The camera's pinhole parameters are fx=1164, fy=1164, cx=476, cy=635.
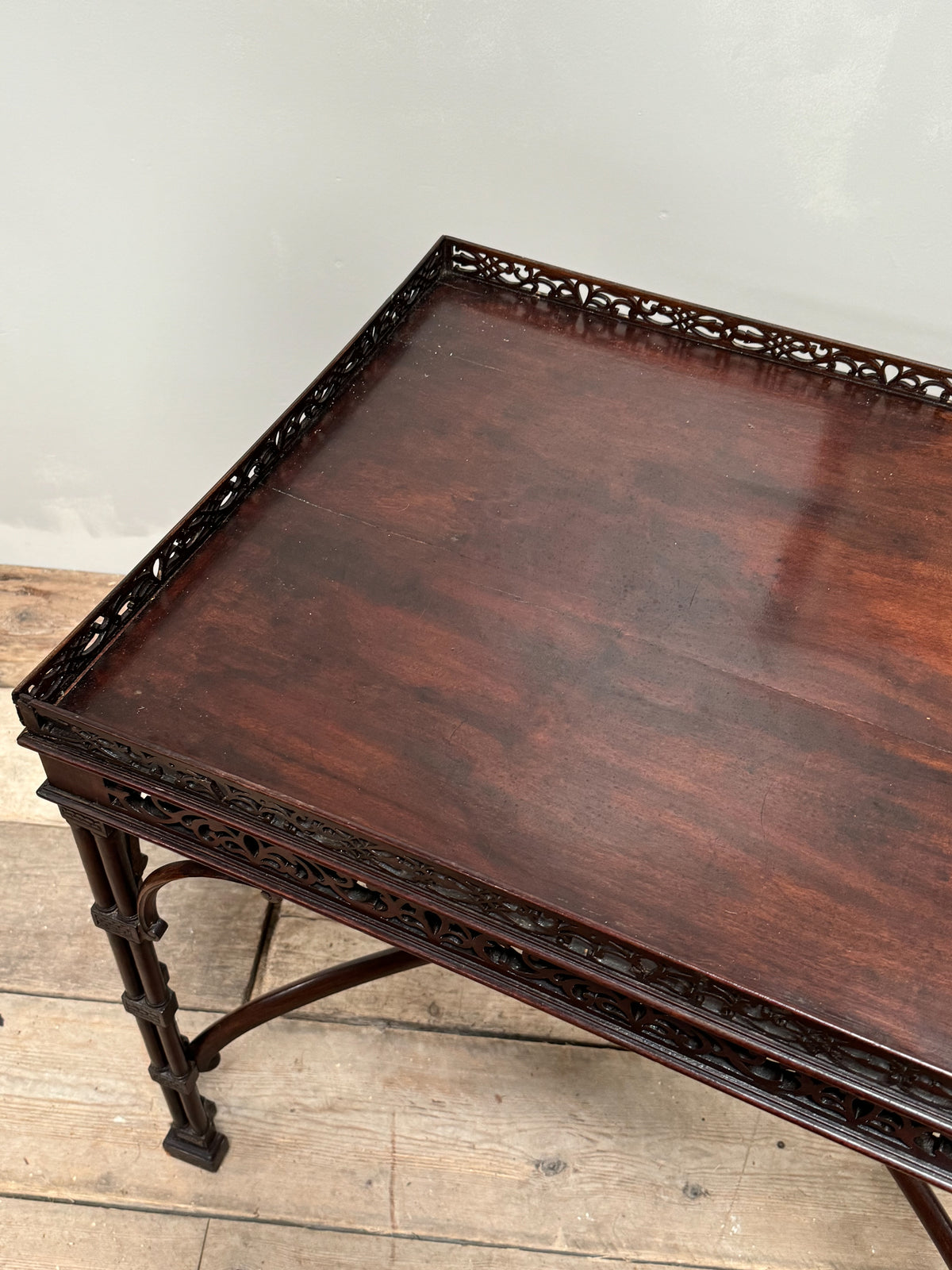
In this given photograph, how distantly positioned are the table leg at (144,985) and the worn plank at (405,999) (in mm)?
252

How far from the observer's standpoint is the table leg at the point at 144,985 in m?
1.25

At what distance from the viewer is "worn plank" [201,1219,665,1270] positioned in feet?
5.34

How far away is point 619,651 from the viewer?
1247 mm

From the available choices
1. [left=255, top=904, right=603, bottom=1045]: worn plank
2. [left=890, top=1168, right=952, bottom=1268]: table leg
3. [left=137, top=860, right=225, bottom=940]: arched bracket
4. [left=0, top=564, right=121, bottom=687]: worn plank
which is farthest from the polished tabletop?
[left=0, top=564, right=121, bottom=687]: worn plank

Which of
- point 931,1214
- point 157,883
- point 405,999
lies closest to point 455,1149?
point 405,999

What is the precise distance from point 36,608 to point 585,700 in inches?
64.4

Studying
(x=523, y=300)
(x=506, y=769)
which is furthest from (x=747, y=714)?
(x=523, y=300)

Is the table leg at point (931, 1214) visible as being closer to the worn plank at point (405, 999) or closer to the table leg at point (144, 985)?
the worn plank at point (405, 999)

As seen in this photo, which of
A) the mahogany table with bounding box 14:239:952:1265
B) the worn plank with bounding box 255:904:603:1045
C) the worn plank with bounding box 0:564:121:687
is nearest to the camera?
the mahogany table with bounding box 14:239:952:1265

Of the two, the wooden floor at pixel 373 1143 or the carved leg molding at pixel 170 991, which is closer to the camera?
the carved leg molding at pixel 170 991

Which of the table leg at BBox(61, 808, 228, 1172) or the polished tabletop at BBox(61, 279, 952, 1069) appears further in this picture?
the table leg at BBox(61, 808, 228, 1172)

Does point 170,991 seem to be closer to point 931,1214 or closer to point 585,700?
point 585,700

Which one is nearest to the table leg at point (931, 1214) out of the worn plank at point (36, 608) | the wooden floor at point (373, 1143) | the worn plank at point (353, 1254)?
the wooden floor at point (373, 1143)

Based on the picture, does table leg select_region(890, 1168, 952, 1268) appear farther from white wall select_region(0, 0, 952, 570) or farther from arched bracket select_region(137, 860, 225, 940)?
white wall select_region(0, 0, 952, 570)
